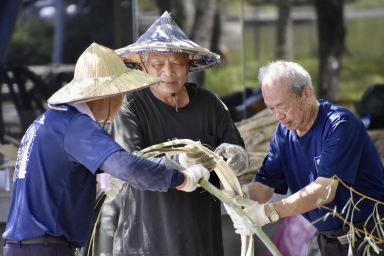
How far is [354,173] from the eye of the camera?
341cm

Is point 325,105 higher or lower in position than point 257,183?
higher

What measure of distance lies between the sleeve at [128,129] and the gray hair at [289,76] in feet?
1.82

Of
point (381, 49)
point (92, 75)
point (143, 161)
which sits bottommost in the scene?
point (381, 49)

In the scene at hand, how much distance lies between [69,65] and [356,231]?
4476 millimetres

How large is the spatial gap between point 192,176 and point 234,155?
0.54 meters

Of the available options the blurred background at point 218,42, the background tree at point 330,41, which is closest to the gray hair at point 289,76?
the blurred background at point 218,42

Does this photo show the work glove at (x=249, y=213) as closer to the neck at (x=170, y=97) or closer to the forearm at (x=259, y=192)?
the forearm at (x=259, y=192)

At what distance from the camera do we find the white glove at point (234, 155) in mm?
3529

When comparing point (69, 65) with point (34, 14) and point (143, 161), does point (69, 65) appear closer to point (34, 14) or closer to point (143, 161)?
point (34, 14)

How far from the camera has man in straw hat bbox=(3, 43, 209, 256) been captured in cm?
292

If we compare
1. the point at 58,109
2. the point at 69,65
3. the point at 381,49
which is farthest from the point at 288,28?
the point at 58,109

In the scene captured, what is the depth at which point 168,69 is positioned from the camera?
12.0 feet

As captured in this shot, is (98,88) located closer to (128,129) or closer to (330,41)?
(128,129)

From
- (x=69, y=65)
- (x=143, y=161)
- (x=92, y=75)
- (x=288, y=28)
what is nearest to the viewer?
(x=143, y=161)
